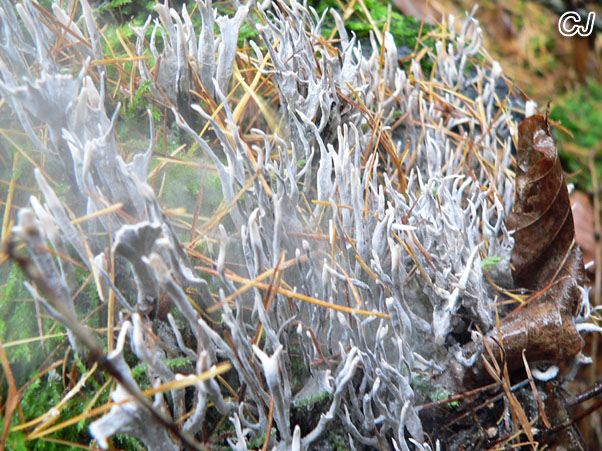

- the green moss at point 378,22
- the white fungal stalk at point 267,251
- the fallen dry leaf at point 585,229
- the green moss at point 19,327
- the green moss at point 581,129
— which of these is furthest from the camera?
the green moss at point 581,129

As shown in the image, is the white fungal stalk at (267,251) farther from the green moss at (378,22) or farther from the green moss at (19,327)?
the green moss at (378,22)

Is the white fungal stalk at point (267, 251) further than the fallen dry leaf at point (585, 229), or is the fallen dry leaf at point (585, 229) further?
the fallen dry leaf at point (585, 229)

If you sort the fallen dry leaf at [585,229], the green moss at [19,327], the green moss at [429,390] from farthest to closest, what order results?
the fallen dry leaf at [585,229]
the green moss at [429,390]
the green moss at [19,327]

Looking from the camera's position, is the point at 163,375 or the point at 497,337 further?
the point at 497,337

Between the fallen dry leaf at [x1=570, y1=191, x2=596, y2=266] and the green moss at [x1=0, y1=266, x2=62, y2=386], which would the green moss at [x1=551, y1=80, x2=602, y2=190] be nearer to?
the fallen dry leaf at [x1=570, y1=191, x2=596, y2=266]

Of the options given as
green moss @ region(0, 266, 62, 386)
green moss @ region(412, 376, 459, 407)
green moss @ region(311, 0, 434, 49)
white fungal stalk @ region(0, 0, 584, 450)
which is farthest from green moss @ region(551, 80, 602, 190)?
green moss @ region(0, 266, 62, 386)

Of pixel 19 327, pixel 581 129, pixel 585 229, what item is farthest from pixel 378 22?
pixel 19 327

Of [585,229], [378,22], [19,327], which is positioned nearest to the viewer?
[19,327]

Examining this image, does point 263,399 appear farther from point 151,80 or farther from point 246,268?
point 151,80

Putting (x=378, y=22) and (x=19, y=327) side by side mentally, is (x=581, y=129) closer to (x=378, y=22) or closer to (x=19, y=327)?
(x=378, y=22)

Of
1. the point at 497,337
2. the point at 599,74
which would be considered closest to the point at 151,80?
the point at 497,337

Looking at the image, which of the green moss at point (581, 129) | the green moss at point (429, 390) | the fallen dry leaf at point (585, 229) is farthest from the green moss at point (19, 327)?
the green moss at point (581, 129)
